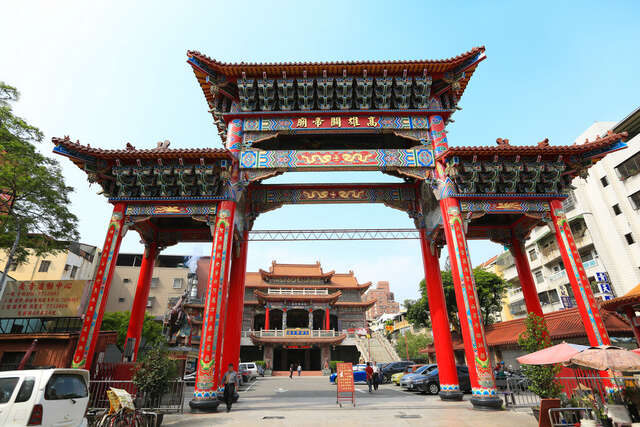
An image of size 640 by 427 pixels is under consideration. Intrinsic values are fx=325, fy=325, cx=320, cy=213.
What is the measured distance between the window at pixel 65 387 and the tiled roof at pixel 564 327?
60.1ft

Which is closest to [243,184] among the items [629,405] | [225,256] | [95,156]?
[225,256]

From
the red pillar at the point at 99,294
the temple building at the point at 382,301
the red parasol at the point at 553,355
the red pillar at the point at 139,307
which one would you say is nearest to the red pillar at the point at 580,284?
the red parasol at the point at 553,355

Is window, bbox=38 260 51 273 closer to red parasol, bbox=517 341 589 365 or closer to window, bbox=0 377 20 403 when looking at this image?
window, bbox=0 377 20 403

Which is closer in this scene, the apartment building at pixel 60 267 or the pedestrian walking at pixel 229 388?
the pedestrian walking at pixel 229 388

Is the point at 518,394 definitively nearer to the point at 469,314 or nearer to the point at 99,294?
the point at 469,314

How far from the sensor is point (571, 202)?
32250 mm

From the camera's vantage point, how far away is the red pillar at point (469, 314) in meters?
9.36

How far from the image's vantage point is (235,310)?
13.1 metres

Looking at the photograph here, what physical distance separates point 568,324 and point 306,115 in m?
18.5

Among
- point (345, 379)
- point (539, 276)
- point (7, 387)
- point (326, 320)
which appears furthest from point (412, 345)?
point (7, 387)

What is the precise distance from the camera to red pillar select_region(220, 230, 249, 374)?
12.4m

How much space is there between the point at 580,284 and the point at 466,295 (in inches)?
149

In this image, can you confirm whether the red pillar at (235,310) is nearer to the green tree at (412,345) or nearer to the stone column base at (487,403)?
the stone column base at (487,403)

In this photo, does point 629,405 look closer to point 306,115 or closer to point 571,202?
point 306,115
